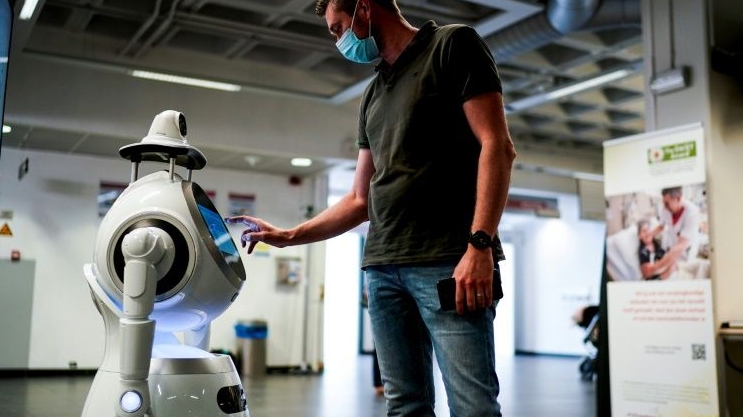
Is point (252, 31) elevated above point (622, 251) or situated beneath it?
elevated above

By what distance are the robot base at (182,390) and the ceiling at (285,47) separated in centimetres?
483

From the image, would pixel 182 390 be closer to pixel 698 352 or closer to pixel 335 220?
pixel 335 220

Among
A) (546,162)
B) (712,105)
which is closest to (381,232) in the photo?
(712,105)

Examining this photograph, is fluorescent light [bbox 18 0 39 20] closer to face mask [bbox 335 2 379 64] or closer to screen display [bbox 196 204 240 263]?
screen display [bbox 196 204 240 263]

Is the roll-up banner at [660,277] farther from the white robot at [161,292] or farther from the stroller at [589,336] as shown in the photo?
the stroller at [589,336]

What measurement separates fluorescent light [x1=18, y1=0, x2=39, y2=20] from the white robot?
419cm

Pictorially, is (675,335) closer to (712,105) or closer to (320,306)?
(712,105)

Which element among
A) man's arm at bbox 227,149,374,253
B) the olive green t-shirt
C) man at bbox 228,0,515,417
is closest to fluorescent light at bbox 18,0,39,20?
man's arm at bbox 227,149,374,253

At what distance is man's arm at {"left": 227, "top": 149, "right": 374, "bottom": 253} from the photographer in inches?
69.7

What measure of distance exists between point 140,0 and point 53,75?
1.49 m

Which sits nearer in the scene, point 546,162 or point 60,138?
point 60,138

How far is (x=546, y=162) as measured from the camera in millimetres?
11812

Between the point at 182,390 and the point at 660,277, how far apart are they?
377 cm

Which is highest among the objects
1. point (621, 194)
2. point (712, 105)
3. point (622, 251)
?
point (712, 105)
